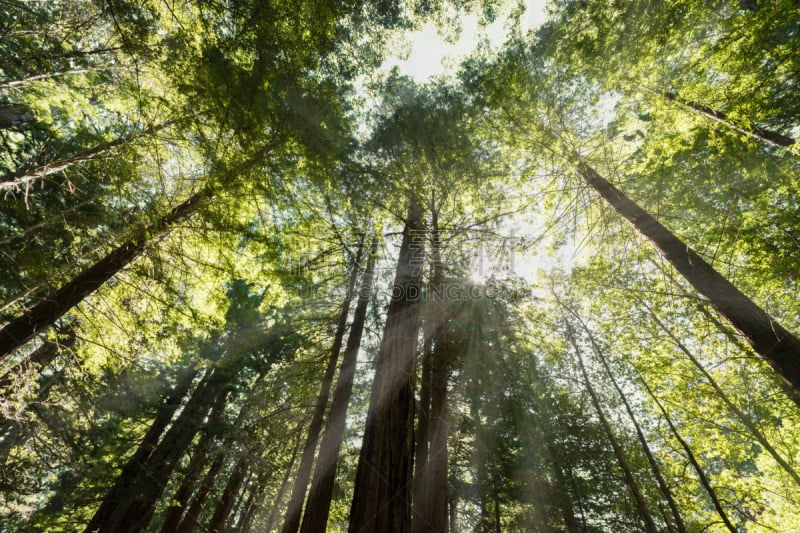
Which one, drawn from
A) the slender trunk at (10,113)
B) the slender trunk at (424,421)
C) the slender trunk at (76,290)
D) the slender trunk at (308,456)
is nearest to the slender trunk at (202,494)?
the slender trunk at (308,456)

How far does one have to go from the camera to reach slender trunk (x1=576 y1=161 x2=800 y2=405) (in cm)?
320

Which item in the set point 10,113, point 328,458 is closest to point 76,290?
point 328,458

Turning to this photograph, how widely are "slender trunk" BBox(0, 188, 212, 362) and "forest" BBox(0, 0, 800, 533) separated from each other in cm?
4

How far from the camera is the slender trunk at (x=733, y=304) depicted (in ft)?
10.5

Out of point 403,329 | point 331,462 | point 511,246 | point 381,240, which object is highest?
point 381,240

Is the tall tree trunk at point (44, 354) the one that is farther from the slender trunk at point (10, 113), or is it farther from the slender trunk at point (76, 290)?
the slender trunk at point (10, 113)

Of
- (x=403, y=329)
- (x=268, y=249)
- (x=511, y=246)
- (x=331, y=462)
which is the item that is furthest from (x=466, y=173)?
(x=331, y=462)

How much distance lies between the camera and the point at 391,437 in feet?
8.75

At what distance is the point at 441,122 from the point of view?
18.9 feet

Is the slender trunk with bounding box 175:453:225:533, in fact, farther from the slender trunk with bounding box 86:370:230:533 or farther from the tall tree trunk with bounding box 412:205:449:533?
the tall tree trunk with bounding box 412:205:449:533

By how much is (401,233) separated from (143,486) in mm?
10466

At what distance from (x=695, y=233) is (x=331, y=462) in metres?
12.0

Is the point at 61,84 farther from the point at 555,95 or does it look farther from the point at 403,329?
the point at 555,95

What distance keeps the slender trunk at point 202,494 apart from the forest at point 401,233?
11 cm
